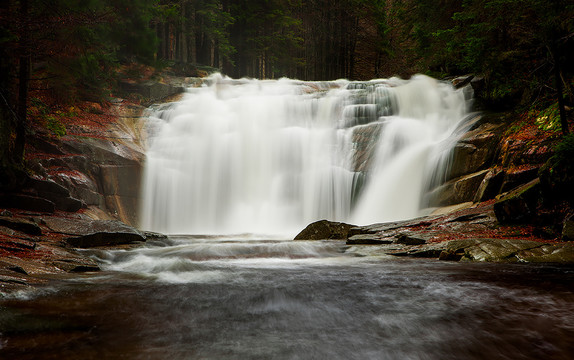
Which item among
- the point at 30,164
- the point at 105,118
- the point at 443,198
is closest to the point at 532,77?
the point at 443,198

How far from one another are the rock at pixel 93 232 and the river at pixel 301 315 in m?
2.91

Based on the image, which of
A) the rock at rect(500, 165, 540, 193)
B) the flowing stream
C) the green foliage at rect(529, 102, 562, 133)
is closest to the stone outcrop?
the flowing stream

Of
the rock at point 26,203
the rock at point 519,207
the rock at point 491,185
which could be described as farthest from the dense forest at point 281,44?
the rock at point 491,185

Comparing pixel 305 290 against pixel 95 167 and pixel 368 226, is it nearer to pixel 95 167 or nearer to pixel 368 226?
pixel 368 226

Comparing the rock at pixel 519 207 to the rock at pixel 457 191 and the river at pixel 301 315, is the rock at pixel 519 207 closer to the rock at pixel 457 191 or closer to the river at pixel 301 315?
the river at pixel 301 315

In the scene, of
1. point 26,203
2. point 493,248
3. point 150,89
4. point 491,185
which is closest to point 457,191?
point 491,185

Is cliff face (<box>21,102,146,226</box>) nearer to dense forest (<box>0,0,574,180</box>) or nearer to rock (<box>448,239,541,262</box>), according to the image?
dense forest (<box>0,0,574,180</box>)

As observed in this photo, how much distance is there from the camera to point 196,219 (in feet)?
45.8

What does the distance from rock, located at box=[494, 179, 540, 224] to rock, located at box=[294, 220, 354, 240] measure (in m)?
4.04

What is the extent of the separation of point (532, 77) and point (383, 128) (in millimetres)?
5150

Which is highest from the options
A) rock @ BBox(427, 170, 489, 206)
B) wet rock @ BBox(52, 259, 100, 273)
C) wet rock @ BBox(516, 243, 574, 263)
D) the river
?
rock @ BBox(427, 170, 489, 206)

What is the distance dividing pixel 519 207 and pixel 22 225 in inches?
399

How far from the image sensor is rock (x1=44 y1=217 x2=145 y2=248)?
24.8ft

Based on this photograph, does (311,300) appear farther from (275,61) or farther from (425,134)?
(275,61)
